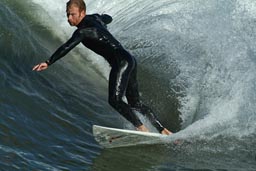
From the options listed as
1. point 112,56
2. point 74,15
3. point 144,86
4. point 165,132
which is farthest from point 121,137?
point 144,86

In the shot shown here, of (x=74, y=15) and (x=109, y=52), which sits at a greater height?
(x=74, y=15)

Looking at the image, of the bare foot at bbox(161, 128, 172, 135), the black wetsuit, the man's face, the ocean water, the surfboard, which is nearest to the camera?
the ocean water

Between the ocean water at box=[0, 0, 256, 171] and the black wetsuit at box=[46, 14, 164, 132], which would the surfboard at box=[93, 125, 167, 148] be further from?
the black wetsuit at box=[46, 14, 164, 132]

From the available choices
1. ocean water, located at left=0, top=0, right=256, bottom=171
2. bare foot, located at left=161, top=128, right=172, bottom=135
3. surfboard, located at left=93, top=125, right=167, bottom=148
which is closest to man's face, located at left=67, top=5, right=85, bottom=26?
ocean water, located at left=0, top=0, right=256, bottom=171

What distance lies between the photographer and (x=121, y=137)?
7.79m

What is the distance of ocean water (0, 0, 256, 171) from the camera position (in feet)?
24.4

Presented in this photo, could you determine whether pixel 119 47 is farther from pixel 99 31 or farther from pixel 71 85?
pixel 71 85

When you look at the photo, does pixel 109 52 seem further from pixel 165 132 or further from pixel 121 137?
pixel 165 132

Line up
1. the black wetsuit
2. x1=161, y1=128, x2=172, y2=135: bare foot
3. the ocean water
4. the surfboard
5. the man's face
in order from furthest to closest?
x1=161, y1=128, x2=172, y2=135: bare foot
the black wetsuit
the man's face
the surfboard
the ocean water

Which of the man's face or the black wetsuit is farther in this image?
the black wetsuit

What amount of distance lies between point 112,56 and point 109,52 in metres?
0.07

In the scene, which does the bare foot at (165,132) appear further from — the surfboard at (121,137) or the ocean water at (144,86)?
the surfboard at (121,137)

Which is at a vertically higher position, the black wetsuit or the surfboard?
the black wetsuit

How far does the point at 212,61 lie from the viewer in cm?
1087
